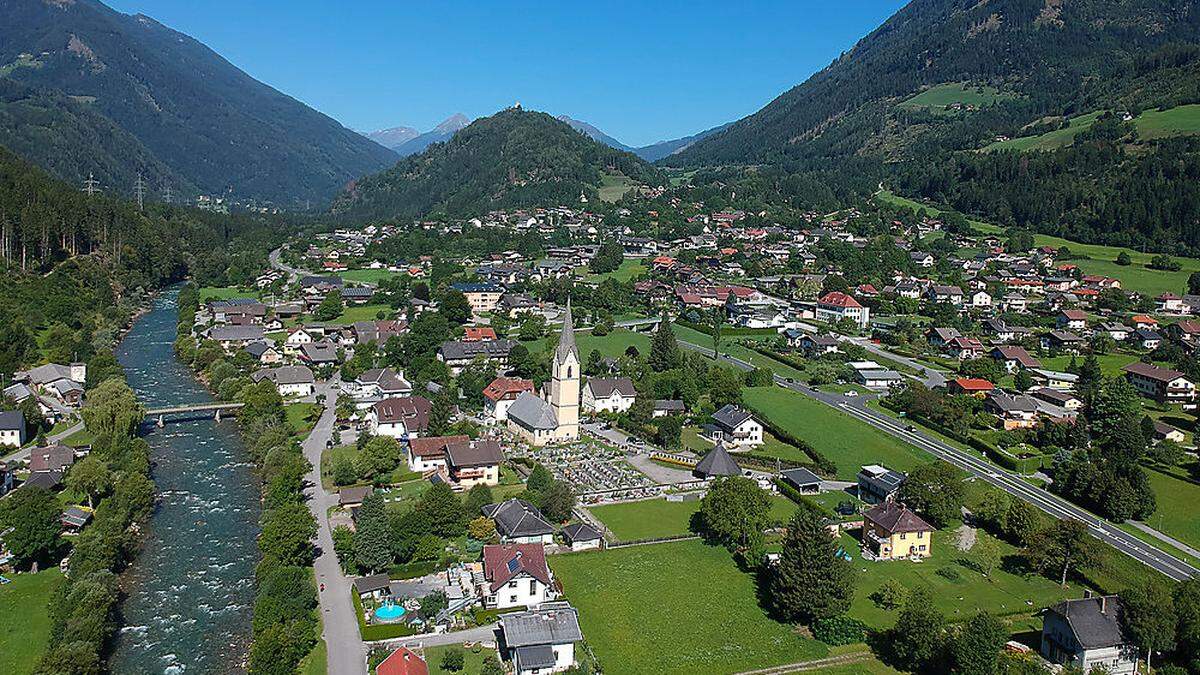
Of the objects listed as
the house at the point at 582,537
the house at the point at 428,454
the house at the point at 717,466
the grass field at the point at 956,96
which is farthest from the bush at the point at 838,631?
the grass field at the point at 956,96

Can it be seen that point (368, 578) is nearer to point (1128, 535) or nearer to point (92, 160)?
point (1128, 535)

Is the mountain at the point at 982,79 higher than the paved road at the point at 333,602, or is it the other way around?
the mountain at the point at 982,79

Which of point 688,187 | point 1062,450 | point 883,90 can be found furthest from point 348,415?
point 883,90

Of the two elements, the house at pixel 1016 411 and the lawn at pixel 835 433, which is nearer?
the lawn at pixel 835 433

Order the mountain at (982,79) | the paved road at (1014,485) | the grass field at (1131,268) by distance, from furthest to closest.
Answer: the mountain at (982,79), the grass field at (1131,268), the paved road at (1014,485)

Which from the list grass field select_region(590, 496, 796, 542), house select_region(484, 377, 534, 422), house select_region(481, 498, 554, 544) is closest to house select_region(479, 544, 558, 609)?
house select_region(481, 498, 554, 544)

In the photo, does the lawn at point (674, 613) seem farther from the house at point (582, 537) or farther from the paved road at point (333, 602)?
the paved road at point (333, 602)

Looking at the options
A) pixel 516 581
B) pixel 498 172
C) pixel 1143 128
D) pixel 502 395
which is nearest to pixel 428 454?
pixel 502 395

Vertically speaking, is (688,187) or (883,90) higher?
(883,90)
